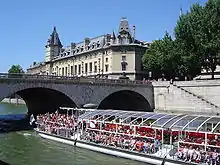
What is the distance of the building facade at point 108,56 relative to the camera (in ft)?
254

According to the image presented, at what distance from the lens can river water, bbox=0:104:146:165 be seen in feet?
84.9

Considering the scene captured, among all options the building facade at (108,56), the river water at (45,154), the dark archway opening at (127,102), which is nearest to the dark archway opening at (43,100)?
the dark archway opening at (127,102)

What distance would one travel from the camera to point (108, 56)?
3140 inches

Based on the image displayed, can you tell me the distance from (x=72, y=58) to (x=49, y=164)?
7122cm

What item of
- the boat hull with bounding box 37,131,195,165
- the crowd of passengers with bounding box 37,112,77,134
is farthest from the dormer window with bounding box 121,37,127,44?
the boat hull with bounding box 37,131,195,165

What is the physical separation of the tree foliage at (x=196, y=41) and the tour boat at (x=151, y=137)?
92.7 feet

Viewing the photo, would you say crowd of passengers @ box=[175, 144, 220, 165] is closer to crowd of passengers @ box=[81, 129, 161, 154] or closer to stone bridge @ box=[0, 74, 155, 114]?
crowd of passengers @ box=[81, 129, 161, 154]

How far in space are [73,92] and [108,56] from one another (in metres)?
32.5

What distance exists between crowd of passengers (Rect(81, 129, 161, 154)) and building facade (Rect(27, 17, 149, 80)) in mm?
47204

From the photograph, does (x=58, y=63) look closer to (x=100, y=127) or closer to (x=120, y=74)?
(x=120, y=74)

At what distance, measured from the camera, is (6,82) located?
41.5 metres

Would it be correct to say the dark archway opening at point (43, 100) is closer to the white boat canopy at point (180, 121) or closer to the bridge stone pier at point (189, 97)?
the bridge stone pier at point (189, 97)

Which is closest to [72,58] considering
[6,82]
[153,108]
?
[153,108]

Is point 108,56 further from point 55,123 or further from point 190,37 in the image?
point 55,123
